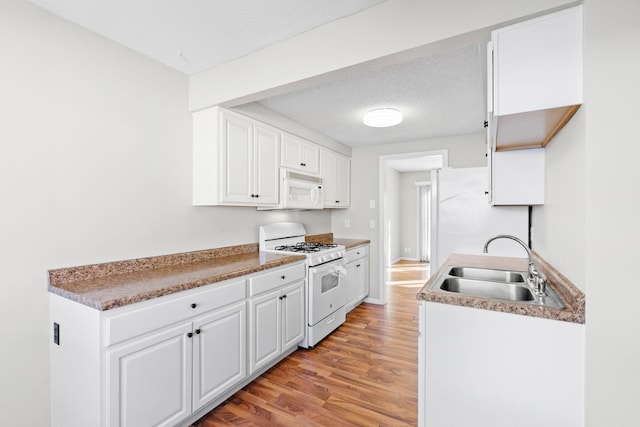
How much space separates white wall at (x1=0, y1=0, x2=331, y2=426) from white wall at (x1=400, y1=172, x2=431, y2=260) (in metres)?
6.34

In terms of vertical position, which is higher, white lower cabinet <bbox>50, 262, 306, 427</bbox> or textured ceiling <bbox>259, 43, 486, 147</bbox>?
textured ceiling <bbox>259, 43, 486, 147</bbox>

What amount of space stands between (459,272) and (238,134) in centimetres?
206

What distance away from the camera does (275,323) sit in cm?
240

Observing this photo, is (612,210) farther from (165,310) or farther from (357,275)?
(357,275)

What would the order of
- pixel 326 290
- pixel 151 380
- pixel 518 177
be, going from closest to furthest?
pixel 151 380
pixel 518 177
pixel 326 290

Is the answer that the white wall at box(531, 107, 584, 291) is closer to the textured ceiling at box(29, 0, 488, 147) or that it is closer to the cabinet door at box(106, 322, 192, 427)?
the textured ceiling at box(29, 0, 488, 147)

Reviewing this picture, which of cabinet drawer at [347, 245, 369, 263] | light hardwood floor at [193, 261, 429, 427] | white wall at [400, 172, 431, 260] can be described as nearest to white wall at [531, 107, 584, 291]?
light hardwood floor at [193, 261, 429, 427]

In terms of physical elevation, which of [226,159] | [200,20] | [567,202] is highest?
[200,20]

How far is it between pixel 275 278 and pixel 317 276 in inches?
23.5

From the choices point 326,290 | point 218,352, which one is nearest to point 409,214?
point 326,290

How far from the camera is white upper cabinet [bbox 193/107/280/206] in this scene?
2.35m

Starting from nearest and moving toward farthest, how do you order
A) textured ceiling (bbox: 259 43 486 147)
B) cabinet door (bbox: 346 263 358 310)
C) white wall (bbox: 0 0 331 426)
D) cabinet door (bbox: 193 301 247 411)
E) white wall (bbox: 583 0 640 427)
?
white wall (bbox: 583 0 640 427) < white wall (bbox: 0 0 331 426) < cabinet door (bbox: 193 301 247 411) < textured ceiling (bbox: 259 43 486 147) < cabinet door (bbox: 346 263 358 310)

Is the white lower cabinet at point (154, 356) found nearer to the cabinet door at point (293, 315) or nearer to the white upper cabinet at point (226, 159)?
the cabinet door at point (293, 315)

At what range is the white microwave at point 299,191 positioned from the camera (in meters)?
3.01
